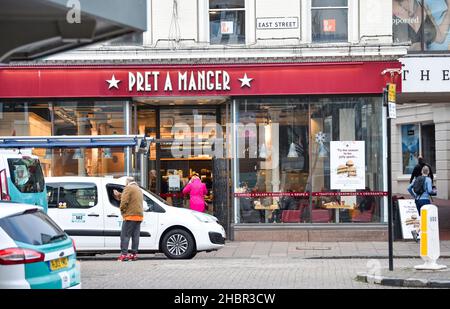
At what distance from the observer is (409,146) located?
126 ft

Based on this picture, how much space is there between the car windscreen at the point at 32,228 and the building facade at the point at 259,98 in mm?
11692

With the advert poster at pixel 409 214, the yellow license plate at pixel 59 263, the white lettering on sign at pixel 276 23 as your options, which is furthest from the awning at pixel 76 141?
the yellow license plate at pixel 59 263

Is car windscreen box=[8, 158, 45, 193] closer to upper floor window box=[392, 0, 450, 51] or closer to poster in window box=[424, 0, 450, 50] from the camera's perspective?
upper floor window box=[392, 0, 450, 51]

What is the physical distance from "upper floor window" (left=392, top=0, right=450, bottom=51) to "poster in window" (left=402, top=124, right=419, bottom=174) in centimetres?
1608

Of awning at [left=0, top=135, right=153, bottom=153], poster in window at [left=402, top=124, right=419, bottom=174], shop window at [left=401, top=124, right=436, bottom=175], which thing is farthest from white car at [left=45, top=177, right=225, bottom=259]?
poster in window at [left=402, top=124, right=419, bottom=174]

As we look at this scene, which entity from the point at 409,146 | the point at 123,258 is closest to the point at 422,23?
the point at 123,258

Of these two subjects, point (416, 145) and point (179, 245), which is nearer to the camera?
point (179, 245)

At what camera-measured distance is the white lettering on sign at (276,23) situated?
2081 cm

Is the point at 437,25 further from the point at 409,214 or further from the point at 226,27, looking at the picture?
the point at 226,27

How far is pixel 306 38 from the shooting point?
2088 cm

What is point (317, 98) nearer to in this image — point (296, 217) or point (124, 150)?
point (296, 217)

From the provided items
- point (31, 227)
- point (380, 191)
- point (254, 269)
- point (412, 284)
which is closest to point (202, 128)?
point (380, 191)

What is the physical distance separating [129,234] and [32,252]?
8.04 m

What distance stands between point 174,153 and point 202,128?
1.04 metres
